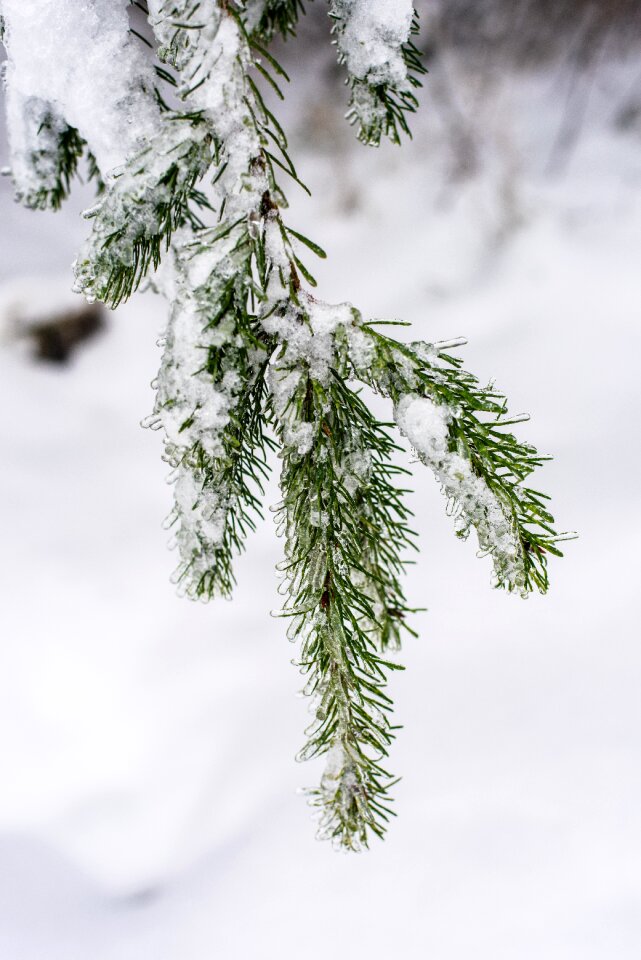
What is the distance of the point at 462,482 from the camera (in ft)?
2.54

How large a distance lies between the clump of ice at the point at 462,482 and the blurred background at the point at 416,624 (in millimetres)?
2292

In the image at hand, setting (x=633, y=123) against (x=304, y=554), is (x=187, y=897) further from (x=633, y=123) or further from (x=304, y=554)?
(x=633, y=123)

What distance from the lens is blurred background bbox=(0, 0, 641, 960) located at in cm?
252

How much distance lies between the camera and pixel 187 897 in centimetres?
258

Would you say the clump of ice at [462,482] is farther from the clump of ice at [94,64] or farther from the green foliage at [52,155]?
the green foliage at [52,155]

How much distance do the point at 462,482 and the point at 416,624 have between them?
8.10 ft

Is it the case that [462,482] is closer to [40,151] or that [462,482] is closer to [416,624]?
[40,151]

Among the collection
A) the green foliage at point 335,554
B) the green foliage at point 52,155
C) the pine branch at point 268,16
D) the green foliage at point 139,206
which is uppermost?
the pine branch at point 268,16

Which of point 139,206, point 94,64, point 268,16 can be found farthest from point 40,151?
point 139,206

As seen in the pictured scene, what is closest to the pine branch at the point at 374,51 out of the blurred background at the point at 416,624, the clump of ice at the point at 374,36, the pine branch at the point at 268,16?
the clump of ice at the point at 374,36

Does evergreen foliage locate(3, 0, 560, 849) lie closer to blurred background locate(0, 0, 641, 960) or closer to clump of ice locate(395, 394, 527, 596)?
clump of ice locate(395, 394, 527, 596)

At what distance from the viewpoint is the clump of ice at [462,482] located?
76 centimetres

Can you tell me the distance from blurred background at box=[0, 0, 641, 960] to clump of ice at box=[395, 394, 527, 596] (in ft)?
7.52

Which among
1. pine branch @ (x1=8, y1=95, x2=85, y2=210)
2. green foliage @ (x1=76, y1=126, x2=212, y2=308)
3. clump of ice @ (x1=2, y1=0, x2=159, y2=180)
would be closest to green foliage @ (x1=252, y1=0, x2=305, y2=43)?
clump of ice @ (x1=2, y1=0, x2=159, y2=180)
